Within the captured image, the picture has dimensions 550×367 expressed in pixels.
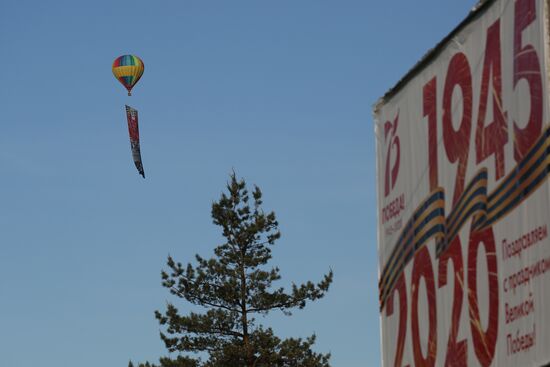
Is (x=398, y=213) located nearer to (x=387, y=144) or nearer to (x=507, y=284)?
(x=387, y=144)

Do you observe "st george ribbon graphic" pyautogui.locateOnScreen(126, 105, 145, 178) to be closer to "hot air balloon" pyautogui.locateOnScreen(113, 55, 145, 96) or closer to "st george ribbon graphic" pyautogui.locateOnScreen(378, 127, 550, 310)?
"hot air balloon" pyautogui.locateOnScreen(113, 55, 145, 96)

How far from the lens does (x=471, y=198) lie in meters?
13.4

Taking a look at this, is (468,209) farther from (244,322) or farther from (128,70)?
(128,70)

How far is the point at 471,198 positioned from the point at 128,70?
61.7m

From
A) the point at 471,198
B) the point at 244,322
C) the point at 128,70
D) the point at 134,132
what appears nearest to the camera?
the point at 471,198

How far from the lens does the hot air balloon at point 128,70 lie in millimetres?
73688

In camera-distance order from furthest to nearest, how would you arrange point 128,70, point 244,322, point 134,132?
point 128,70 → point 134,132 → point 244,322

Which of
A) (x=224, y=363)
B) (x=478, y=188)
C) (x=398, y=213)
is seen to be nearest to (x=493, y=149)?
(x=478, y=188)

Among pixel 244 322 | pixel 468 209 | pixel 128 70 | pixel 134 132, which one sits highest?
pixel 128 70

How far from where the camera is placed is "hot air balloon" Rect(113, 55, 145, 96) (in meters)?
73.7

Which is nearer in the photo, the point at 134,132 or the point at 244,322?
the point at 244,322

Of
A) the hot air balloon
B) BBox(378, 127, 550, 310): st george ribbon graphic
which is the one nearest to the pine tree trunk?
the hot air balloon

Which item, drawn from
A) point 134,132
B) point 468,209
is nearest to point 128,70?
point 134,132

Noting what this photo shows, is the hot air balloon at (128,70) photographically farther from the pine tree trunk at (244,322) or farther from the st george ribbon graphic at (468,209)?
the st george ribbon graphic at (468,209)
